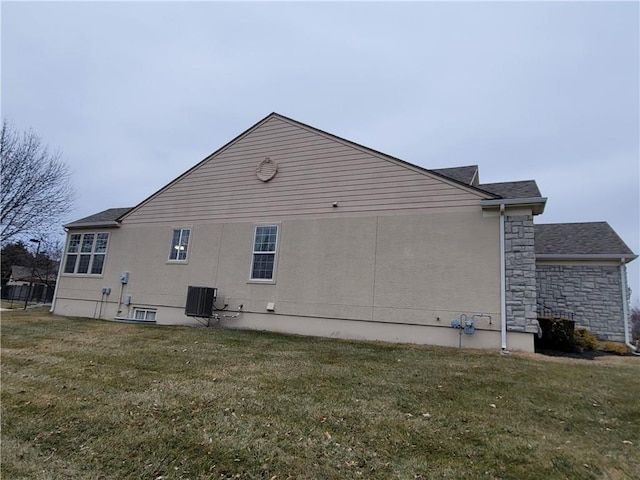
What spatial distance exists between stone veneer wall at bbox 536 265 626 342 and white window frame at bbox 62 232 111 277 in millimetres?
16146

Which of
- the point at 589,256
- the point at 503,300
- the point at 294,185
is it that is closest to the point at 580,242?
the point at 589,256

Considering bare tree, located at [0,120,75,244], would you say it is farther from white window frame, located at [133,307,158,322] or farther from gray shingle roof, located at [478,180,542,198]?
gray shingle roof, located at [478,180,542,198]

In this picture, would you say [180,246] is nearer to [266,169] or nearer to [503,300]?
[266,169]

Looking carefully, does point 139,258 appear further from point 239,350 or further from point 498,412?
point 498,412

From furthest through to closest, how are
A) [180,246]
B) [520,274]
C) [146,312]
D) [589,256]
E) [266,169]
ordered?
[146,312] → [180,246] → [266,169] → [589,256] → [520,274]

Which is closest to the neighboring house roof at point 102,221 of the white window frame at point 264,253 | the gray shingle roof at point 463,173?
the white window frame at point 264,253

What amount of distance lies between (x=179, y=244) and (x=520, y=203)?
10548 millimetres

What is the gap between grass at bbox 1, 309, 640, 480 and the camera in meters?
3.06

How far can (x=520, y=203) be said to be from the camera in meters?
8.18

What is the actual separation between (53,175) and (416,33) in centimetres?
1739

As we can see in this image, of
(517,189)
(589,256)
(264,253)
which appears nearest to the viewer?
(517,189)

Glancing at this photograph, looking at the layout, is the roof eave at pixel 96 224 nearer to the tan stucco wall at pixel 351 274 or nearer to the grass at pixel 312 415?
the tan stucco wall at pixel 351 274

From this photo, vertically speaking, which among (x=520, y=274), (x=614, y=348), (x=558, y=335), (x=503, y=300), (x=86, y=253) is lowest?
(x=614, y=348)

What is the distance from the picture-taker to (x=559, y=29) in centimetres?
1259
